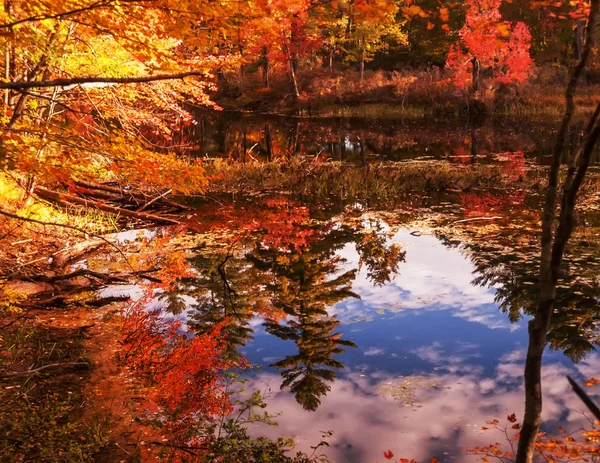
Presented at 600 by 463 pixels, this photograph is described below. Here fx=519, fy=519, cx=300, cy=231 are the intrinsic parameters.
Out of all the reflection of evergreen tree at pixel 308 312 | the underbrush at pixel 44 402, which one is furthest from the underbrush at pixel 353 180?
the underbrush at pixel 44 402

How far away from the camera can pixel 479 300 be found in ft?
28.9

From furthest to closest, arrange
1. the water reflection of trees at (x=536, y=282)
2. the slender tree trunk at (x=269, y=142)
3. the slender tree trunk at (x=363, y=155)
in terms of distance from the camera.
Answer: the slender tree trunk at (x=269, y=142) < the slender tree trunk at (x=363, y=155) < the water reflection of trees at (x=536, y=282)

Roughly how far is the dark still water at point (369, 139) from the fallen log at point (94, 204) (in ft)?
21.5

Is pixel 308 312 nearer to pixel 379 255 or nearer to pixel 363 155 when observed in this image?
pixel 379 255

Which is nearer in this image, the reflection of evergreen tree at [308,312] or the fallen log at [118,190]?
the reflection of evergreen tree at [308,312]

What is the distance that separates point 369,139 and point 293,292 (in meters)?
21.7

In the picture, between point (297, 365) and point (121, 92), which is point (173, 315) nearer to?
point (297, 365)

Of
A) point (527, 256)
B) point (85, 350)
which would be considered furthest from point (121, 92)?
point (527, 256)

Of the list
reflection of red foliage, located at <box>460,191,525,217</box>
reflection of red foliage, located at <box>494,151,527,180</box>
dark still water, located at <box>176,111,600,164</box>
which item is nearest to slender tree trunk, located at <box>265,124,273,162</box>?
dark still water, located at <box>176,111,600,164</box>

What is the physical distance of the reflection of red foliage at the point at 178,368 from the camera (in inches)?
218

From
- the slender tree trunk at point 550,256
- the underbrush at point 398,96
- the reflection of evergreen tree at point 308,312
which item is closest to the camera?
the slender tree trunk at point 550,256

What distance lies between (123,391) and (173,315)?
2.48 meters

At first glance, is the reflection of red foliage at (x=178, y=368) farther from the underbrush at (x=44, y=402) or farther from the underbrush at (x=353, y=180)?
the underbrush at (x=353, y=180)

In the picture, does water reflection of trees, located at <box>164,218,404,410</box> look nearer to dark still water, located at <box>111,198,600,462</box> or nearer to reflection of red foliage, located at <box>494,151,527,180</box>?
dark still water, located at <box>111,198,600,462</box>
